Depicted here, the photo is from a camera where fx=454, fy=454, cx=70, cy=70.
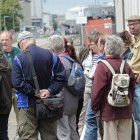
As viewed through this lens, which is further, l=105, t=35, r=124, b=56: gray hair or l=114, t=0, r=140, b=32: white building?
l=114, t=0, r=140, b=32: white building

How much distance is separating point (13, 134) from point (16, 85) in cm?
288

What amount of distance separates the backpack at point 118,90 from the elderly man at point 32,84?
72 centimetres

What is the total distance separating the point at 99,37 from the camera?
691 cm

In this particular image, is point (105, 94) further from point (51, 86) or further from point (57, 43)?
point (57, 43)

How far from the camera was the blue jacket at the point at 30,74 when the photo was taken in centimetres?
553

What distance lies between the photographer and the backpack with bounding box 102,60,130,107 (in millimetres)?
5399

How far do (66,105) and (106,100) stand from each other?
1.18 m

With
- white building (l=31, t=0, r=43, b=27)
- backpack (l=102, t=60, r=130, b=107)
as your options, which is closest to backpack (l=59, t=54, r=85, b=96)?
backpack (l=102, t=60, r=130, b=107)

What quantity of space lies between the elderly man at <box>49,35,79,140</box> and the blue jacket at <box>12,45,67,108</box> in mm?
676

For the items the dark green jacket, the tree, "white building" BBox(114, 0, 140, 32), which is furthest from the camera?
the tree

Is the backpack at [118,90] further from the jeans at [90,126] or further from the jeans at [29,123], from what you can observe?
the jeans at [90,126]

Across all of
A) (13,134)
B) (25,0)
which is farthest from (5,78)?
(25,0)

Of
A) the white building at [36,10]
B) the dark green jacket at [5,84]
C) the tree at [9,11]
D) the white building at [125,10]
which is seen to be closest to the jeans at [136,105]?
the dark green jacket at [5,84]

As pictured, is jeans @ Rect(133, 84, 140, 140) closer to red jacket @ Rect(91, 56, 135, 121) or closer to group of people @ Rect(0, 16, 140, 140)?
group of people @ Rect(0, 16, 140, 140)
